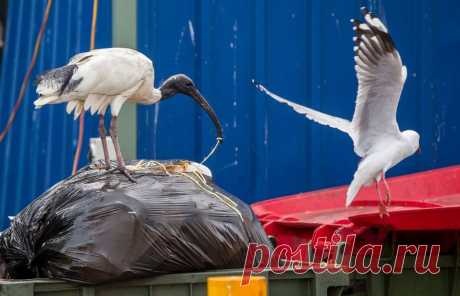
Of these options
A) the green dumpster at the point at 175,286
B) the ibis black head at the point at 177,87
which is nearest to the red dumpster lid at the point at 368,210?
the green dumpster at the point at 175,286

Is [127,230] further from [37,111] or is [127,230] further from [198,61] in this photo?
[198,61]

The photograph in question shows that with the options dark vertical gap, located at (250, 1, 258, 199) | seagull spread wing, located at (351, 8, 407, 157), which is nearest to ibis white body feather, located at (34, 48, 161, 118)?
seagull spread wing, located at (351, 8, 407, 157)

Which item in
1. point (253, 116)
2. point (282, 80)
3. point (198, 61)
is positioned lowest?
point (253, 116)

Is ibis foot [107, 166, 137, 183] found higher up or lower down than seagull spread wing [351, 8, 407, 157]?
lower down

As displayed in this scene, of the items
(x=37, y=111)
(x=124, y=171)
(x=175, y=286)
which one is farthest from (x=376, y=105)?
(x=37, y=111)

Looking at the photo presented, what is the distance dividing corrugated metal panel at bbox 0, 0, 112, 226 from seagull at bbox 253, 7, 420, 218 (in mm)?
2415

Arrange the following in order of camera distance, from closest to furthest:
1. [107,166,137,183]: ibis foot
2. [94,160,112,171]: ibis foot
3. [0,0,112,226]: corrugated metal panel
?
[107,166,137,183]: ibis foot, [94,160,112,171]: ibis foot, [0,0,112,226]: corrugated metal panel

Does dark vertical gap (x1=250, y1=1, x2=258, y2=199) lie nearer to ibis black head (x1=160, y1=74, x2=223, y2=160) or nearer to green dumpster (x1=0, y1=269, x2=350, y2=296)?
ibis black head (x1=160, y1=74, x2=223, y2=160)

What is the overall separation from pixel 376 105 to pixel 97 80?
5.37 ft

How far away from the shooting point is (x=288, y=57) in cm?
698

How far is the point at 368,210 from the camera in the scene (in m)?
5.63

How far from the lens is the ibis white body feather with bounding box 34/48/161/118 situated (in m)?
3.97

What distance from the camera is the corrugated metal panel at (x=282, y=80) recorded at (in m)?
6.79

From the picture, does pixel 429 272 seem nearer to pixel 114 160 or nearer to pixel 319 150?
pixel 114 160
